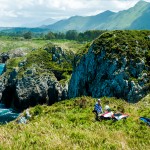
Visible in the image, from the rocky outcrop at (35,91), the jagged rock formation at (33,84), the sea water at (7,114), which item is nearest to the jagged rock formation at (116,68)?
the sea water at (7,114)

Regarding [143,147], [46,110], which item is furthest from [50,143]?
[46,110]

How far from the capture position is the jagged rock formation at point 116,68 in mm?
49000

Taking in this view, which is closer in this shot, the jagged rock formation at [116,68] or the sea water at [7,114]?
the jagged rock formation at [116,68]

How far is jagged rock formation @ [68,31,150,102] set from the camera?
1929 inches

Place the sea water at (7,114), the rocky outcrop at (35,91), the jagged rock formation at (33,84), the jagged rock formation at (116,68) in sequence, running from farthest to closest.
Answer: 1. the jagged rock formation at (33,84)
2. the rocky outcrop at (35,91)
3. the sea water at (7,114)
4. the jagged rock formation at (116,68)

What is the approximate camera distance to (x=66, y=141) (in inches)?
554

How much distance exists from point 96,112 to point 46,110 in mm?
8561

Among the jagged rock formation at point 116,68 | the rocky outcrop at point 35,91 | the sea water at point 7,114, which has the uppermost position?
the jagged rock formation at point 116,68

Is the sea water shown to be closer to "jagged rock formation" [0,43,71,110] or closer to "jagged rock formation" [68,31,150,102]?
"jagged rock formation" [0,43,71,110]

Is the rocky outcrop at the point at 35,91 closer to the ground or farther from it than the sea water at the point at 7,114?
farther from it

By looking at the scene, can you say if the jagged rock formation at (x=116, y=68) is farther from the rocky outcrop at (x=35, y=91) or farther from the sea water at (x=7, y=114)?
the rocky outcrop at (x=35, y=91)

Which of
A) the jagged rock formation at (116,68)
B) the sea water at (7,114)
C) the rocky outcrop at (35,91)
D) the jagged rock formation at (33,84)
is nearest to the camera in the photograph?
the jagged rock formation at (116,68)

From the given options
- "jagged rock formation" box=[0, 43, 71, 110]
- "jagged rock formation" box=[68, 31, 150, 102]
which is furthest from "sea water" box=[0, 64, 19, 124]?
"jagged rock formation" box=[68, 31, 150, 102]

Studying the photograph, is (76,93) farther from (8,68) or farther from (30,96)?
(8,68)
